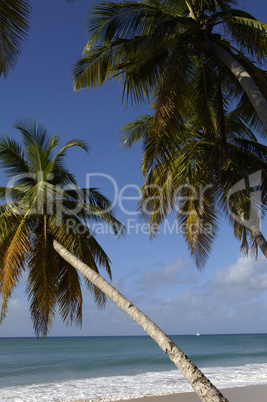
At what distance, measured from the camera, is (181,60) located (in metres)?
7.70

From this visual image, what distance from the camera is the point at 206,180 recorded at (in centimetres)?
1027

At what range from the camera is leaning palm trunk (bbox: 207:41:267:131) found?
21.3 feet

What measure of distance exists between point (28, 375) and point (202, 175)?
17886 millimetres

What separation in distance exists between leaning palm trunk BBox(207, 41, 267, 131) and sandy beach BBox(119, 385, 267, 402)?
9.15 metres

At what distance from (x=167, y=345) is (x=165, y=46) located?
556 centimetres

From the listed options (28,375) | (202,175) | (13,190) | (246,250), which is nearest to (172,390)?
(246,250)

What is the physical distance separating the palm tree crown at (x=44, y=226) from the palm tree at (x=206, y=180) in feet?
5.46

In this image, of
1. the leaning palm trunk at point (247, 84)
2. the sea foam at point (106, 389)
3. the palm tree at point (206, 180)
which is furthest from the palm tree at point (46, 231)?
the sea foam at point (106, 389)

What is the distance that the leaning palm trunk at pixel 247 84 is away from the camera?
6492 mm

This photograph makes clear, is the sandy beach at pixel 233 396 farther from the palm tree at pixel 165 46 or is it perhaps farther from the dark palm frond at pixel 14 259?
the palm tree at pixel 165 46

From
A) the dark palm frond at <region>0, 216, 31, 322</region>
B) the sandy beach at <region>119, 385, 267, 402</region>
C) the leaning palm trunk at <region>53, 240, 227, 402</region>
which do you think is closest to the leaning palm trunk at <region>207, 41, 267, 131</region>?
the leaning palm trunk at <region>53, 240, 227, 402</region>

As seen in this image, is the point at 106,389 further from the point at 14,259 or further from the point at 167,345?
the point at 167,345

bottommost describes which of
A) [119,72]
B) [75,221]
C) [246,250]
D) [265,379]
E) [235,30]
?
[265,379]

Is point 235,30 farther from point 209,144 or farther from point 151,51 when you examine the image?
point 209,144
